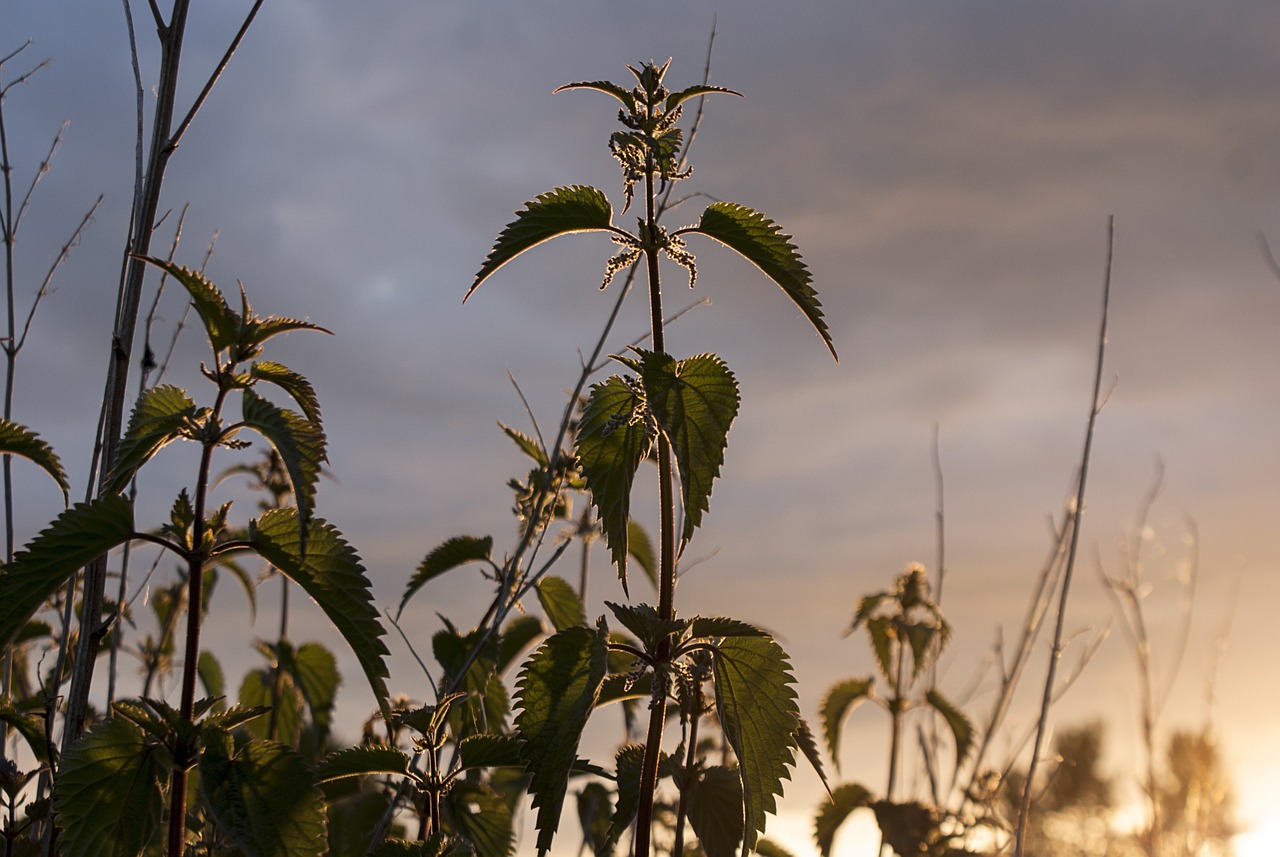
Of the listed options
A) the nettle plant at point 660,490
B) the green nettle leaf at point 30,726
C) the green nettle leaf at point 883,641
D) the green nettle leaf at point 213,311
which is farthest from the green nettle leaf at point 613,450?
the green nettle leaf at point 883,641

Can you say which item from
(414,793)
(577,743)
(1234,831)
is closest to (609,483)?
(577,743)

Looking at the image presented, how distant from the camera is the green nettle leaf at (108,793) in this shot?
68.2 inches

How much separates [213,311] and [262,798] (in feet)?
2.63

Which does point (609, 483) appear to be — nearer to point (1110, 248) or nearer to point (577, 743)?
point (577, 743)

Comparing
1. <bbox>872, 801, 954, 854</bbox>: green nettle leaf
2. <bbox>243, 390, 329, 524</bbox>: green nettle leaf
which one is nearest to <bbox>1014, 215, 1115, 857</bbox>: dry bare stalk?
<bbox>872, 801, 954, 854</bbox>: green nettle leaf

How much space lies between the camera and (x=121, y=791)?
1.79 meters

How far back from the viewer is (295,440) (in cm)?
176

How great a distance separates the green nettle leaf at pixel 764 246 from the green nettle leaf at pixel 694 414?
0.55 ft

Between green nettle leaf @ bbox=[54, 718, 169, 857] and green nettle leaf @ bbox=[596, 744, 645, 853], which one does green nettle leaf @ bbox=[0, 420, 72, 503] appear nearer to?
green nettle leaf @ bbox=[54, 718, 169, 857]

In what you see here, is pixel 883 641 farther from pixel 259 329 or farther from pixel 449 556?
pixel 259 329

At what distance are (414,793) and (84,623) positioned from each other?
2.64ft

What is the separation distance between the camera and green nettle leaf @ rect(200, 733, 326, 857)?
173cm

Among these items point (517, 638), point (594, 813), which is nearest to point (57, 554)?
point (517, 638)

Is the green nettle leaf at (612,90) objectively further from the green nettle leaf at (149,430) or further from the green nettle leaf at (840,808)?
the green nettle leaf at (840,808)
